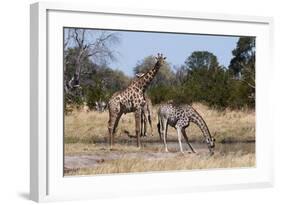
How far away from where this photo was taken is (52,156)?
4.78 meters

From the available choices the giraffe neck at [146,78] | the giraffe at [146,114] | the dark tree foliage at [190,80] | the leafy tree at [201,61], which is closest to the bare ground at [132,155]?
the giraffe at [146,114]

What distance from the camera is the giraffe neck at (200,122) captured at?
17.5 ft

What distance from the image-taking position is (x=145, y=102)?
204 inches

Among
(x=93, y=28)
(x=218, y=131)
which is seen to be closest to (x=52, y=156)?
(x=93, y=28)

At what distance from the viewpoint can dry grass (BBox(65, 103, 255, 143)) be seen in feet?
16.1

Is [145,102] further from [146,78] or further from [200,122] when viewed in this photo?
[200,122]

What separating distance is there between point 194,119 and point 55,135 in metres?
1.03

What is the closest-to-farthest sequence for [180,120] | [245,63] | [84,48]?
[84,48] < [180,120] < [245,63]

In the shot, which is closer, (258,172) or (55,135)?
(55,135)

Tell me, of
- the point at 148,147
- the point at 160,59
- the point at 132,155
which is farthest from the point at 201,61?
the point at 132,155

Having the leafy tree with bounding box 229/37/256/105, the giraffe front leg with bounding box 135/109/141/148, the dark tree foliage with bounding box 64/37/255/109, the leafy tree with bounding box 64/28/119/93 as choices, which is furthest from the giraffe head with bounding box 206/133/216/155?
the leafy tree with bounding box 64/28/119/93

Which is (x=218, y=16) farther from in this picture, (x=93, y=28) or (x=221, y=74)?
(x=93, y=28)

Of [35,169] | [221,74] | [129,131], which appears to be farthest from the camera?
[221,74]

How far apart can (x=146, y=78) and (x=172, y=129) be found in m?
0.39
